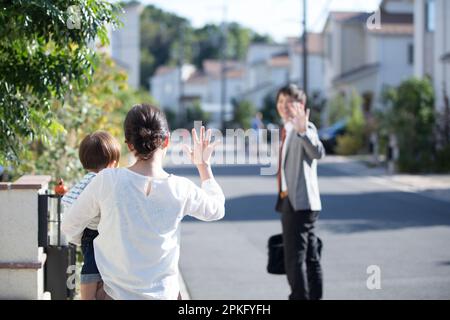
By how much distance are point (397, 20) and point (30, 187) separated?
38681 millimetres

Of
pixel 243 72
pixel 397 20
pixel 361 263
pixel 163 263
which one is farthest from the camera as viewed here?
pixel 243 72

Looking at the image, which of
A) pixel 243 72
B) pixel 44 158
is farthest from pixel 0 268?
pixel 243 72

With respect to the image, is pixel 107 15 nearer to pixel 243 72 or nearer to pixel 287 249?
pixel 287 249

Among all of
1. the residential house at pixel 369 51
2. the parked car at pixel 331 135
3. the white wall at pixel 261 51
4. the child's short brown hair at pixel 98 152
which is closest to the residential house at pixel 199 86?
the white wall at pixel 261 51

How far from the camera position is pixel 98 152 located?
170 inches

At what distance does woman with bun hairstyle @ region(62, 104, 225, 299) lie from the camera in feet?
11.6

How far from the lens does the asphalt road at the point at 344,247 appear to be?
780cm

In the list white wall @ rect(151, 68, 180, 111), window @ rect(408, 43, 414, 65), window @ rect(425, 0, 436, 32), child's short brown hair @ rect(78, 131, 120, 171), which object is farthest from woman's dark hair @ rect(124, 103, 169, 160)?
white wall @ rect(151, 68, 180, 111)

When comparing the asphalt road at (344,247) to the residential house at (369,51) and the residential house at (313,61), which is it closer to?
the residential house at (369,51)

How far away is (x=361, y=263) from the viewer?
30.2ft

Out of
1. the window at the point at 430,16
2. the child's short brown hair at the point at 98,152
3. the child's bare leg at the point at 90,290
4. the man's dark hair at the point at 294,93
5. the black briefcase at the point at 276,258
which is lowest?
the black briefcase at the point at 276,258

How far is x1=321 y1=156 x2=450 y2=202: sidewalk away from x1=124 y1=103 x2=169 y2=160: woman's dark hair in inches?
527

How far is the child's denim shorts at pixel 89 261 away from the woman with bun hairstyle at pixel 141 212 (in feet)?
0.92

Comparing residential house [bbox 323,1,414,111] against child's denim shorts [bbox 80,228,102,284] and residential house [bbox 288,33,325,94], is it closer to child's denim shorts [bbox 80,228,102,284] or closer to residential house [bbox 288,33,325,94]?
residential house [bbox 288,33,325,94]
